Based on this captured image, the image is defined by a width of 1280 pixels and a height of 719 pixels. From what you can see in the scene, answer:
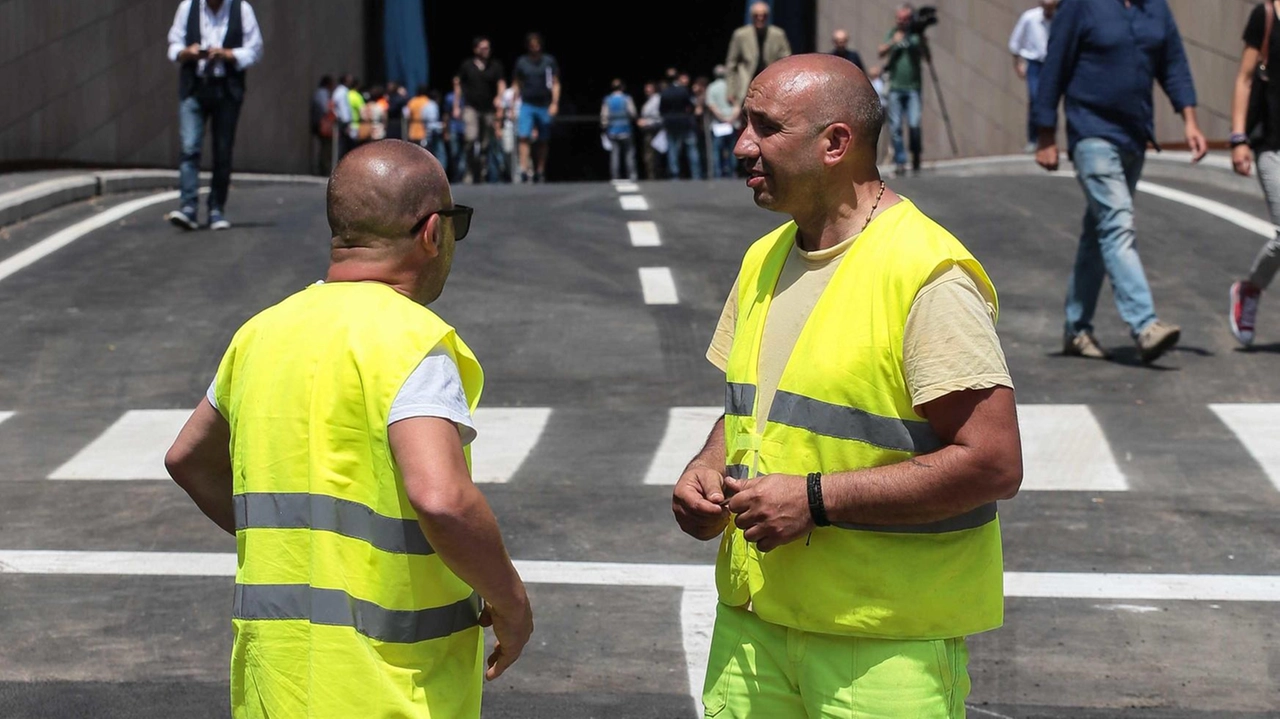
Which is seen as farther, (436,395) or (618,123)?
(618,123)

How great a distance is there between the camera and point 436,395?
9.70ft

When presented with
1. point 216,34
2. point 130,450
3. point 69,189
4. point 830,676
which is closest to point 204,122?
point 216,34

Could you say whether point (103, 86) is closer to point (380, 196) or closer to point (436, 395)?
point (380, 196)

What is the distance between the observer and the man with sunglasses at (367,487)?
9.69ft

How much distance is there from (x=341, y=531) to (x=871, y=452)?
960 mm

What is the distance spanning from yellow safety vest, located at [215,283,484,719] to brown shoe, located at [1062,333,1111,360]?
7.65 metres

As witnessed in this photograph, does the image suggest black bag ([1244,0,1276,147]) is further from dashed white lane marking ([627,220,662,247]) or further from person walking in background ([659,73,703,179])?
person walking in background ([659,73,703,179])

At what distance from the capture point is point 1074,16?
31.0 ft

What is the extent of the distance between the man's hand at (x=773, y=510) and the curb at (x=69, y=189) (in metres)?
12.7

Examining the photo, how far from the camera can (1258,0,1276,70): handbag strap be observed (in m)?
9.79

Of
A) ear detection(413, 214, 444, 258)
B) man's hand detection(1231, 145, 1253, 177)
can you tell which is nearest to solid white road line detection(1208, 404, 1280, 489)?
man's hand detection(1231, 145, 1253, 177)

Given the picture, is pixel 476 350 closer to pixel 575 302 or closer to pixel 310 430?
pixel 575 302

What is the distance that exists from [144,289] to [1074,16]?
652cm

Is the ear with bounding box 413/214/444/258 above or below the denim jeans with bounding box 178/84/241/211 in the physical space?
above
